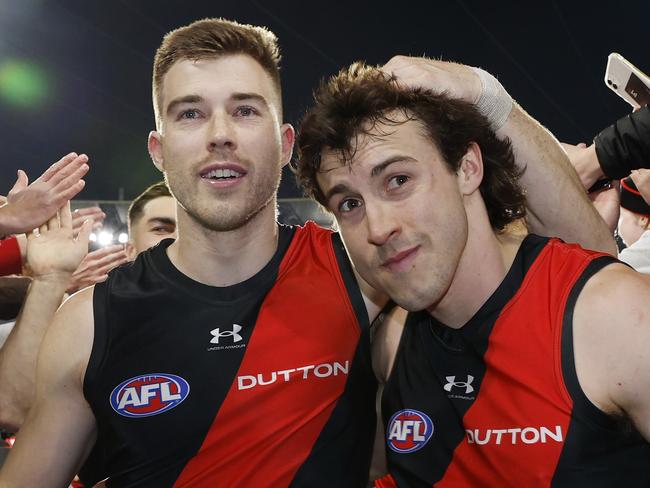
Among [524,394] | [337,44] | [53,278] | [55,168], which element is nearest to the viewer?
[524,394]

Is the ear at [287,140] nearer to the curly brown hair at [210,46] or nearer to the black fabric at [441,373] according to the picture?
the curly brown hair at [210,46]

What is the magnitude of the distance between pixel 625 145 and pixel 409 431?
104cm

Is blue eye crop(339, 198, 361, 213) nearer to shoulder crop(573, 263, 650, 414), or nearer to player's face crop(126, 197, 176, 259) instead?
shoulder crop(573, 263, 650, 414)

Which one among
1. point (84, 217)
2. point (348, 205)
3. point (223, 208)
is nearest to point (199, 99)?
point (223, 208)

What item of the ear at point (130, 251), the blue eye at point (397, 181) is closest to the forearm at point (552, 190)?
the blue eye at point (397, 181)

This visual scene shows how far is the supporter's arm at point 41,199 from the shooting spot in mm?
2648

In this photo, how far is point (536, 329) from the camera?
1588 millimetres

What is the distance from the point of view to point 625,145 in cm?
192

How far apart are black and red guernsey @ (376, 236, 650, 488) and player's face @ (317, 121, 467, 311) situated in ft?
0.57

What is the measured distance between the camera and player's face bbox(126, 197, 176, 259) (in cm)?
362

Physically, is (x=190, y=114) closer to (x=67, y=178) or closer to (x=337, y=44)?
(x=67, y=178)

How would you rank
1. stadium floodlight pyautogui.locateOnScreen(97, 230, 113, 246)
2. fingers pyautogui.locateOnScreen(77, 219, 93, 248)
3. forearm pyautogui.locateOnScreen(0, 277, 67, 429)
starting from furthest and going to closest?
stadium floodlight pyautogui.locateOnScreen(97, 230, 113, 246) → fingers pyautogui.locateOnScreen(77, 219, 93, 248) → forearm pyautogui.locateOnScreen(0, 277, 67, 429)

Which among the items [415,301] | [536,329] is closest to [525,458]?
[536,329]

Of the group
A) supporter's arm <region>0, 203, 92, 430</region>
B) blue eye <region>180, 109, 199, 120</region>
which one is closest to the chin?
blue eye <region>180, 109, 199, 120</region>
